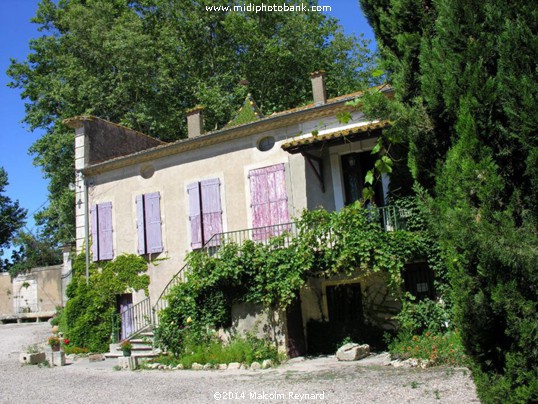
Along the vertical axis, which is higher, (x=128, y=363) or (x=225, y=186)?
(x=225, y=186)

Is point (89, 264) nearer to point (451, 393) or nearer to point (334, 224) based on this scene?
point (334, 224)

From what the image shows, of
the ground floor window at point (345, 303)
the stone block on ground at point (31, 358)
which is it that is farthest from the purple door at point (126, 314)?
the ground floor window at point (345, 303)

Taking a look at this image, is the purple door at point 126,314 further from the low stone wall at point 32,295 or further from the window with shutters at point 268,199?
the low stone wall at point 32,295

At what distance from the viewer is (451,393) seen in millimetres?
6766

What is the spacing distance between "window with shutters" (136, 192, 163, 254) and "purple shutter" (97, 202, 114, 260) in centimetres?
116

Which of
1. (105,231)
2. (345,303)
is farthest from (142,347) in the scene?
(345,303)

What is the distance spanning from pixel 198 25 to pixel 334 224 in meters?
17.1

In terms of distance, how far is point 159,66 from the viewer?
23.1m

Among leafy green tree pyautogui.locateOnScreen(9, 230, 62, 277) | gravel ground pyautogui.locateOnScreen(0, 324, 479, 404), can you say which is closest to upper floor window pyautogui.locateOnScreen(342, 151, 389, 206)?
gravel ground pyautogui.locateOnScreen(0, 324, 479, 404)

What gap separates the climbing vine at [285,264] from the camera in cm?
1064

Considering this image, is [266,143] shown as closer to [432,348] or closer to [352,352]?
[352,352]

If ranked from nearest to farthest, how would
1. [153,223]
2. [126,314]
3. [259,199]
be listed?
[259,199], [153,223], [126,314]

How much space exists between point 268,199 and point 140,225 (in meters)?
4.28

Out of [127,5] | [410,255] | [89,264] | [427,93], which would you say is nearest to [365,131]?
[410,255]
